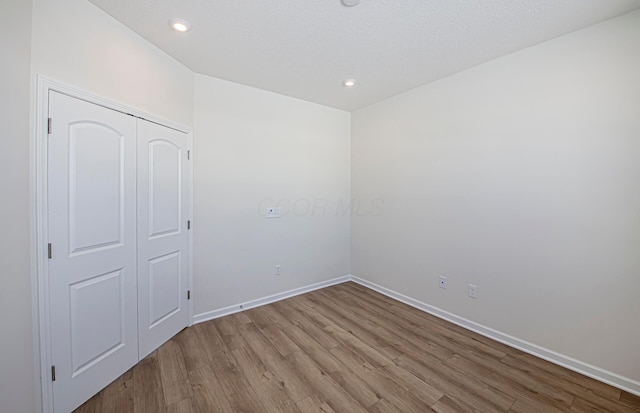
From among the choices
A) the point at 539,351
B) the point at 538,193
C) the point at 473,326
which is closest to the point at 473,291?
the point at 473,326

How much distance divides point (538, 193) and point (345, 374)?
226cm

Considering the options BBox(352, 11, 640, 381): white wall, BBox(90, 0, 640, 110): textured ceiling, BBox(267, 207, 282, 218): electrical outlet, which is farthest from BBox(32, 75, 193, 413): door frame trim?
BBox(352, 11, 640, 381): white wall

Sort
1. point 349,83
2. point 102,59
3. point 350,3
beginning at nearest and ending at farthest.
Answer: point 350,3
point 102,59
point 349,83

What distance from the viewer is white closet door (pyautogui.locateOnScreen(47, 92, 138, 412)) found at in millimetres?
1525

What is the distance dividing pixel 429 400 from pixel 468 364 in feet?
1.99

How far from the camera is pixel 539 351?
2.15 meters

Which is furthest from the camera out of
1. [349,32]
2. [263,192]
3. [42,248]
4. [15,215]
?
[263,192]

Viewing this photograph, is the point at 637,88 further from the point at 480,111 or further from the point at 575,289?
the point at 575,289

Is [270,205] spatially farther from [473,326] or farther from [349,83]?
[473,326]

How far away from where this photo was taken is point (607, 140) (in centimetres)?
183

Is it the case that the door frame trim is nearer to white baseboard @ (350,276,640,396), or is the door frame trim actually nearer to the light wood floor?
the light wood floor

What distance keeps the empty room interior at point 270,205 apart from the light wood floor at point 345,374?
0.06ft

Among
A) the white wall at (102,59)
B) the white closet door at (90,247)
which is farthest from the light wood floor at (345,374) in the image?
the white wall at (102,59)

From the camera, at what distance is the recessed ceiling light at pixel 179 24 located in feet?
6.03
